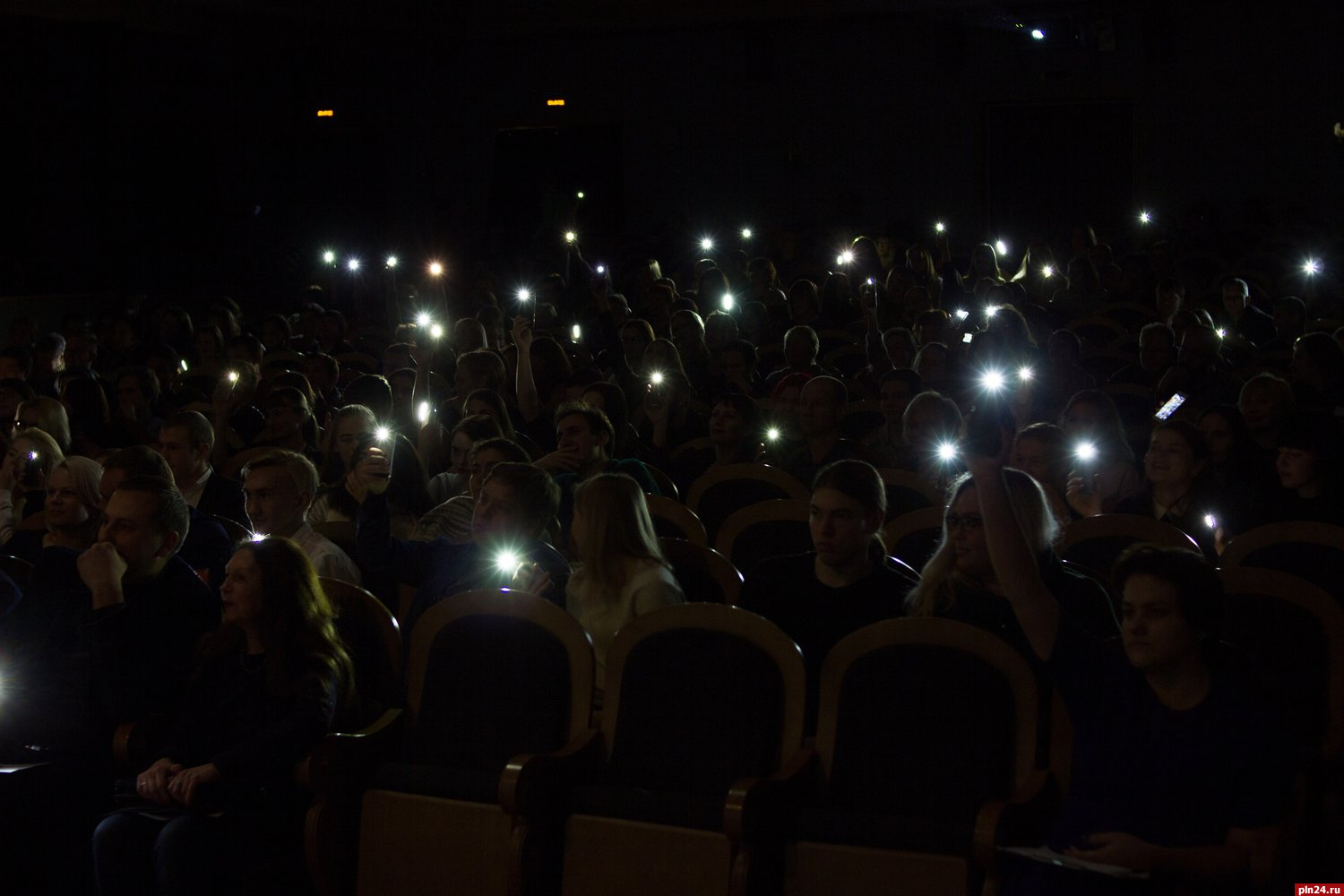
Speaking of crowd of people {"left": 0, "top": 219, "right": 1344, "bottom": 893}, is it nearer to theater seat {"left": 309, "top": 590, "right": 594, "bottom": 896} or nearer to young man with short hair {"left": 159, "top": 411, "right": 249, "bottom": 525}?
young man with short hair {"left": 159, "top": 411, "right": 249, "bottom": 525}

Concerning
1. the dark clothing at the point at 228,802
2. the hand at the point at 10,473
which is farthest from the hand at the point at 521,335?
the dark clothing at the point at 228,802

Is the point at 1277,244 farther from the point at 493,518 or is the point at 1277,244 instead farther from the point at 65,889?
the point at 65,889

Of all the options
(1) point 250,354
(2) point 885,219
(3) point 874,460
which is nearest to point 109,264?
(1) point 250,354

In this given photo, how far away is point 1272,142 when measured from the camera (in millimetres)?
14195

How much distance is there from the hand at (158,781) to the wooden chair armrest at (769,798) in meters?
1.29

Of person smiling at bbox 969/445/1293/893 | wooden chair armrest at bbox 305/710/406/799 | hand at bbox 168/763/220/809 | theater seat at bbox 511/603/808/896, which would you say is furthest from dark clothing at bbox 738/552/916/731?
hand at bbox 168/763/220/809

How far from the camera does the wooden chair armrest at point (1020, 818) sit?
266 centimetres

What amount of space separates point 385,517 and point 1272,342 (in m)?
6.32

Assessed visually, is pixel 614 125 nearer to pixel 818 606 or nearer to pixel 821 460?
pixel 821 460

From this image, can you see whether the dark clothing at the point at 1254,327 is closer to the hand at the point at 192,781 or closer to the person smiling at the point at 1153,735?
the person smiling at the point at 1153,735

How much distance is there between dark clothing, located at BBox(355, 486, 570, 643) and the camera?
Answer: 3781mm

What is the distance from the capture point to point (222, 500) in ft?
16.9

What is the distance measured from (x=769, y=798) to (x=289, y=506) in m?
1.89

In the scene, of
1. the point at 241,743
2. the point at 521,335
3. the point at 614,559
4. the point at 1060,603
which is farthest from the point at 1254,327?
the point at 241,743
